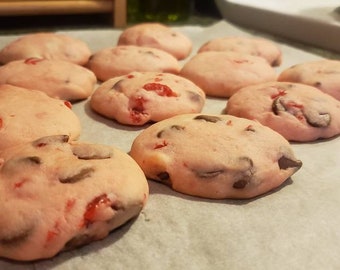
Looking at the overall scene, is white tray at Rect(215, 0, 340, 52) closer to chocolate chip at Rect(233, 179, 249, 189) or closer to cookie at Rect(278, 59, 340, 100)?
cookie at Rect(278, 59, 340, 100)

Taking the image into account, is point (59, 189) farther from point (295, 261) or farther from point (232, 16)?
point (232, 16)

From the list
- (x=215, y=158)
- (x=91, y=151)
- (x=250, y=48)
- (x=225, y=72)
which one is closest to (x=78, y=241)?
(x=91, y=151)

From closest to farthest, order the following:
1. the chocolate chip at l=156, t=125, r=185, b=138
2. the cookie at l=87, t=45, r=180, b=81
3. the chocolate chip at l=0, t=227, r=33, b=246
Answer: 1. the chocolate chip at l=0, t=227, r=33, b=246
2. the chocolate chip at l=156, t=125, r=185, b=138
3. the cookie at l=87, t=45, r=180, b=81

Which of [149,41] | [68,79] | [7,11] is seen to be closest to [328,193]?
[68,79]

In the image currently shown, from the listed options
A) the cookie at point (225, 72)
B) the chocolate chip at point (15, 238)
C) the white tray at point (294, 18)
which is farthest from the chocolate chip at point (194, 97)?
the white tray at point (294, 18)

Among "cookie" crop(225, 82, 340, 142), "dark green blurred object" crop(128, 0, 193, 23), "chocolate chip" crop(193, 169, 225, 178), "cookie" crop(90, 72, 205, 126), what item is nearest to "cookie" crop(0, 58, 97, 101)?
"cookie" crop(90, 72, 205, 126)

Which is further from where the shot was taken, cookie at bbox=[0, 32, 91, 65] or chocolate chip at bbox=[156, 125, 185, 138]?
cookie at bbox=[0, 32, 91, 65]

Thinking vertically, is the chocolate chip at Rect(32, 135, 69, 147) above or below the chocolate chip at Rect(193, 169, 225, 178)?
above
